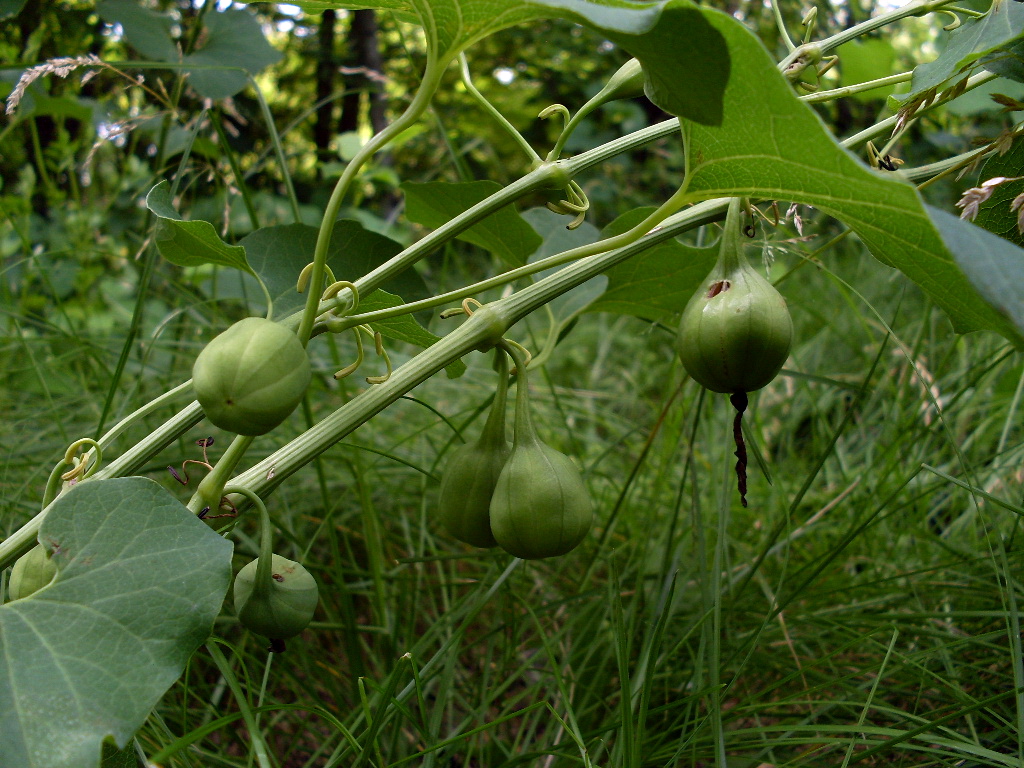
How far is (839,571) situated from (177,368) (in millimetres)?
1391

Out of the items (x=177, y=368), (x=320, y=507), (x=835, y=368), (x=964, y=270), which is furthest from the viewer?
(x=835, y=368)

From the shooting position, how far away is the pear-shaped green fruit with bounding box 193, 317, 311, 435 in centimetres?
54

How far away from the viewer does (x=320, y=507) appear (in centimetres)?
147

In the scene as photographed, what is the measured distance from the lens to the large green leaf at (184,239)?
695 millimetres

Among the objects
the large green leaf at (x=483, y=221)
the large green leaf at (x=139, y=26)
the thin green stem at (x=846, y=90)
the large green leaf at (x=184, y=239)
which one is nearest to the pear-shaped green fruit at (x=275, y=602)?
the large green leaf at (x=184, y=239)

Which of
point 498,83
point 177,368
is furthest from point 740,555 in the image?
point 498,83

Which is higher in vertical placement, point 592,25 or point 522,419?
point 592,25

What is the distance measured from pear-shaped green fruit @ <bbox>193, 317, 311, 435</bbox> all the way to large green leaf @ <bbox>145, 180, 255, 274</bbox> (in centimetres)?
18

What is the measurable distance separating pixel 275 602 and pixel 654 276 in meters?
0.56

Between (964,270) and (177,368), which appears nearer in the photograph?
(964,270)

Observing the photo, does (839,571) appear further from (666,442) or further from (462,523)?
(462,523)

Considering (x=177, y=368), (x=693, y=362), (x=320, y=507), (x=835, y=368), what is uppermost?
(x=693, y=362)

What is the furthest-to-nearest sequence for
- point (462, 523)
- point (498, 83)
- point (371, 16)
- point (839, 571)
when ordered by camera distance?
point (498, 83) → point (371, 16) → point (839, 571) → point (462, 523)

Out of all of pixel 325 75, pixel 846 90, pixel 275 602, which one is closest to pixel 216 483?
pixel 275 602
